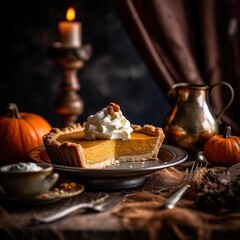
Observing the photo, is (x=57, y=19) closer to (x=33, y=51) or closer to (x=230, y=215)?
(x=33, y=51)

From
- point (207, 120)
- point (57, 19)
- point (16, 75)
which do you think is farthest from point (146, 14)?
point (16, 75)

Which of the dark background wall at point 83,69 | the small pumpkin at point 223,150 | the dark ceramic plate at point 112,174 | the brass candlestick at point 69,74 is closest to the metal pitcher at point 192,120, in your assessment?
the small pumpkin at point 223,150

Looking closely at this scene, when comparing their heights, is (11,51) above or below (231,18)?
below

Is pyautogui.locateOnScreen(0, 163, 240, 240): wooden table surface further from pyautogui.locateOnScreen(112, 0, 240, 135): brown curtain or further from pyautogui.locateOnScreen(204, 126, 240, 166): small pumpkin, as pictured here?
pyautogui.locateOnScreen(112, 0, 240, 135): brown curtain

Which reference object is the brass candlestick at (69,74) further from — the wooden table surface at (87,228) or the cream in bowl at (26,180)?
the wooden table surface at (87,228)

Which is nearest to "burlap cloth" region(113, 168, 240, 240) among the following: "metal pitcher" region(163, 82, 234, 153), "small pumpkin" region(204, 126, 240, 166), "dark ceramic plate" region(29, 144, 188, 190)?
"dark ceramic plate" region(29, 144, 188, 190)

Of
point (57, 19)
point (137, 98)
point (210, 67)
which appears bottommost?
point (137, 98)
